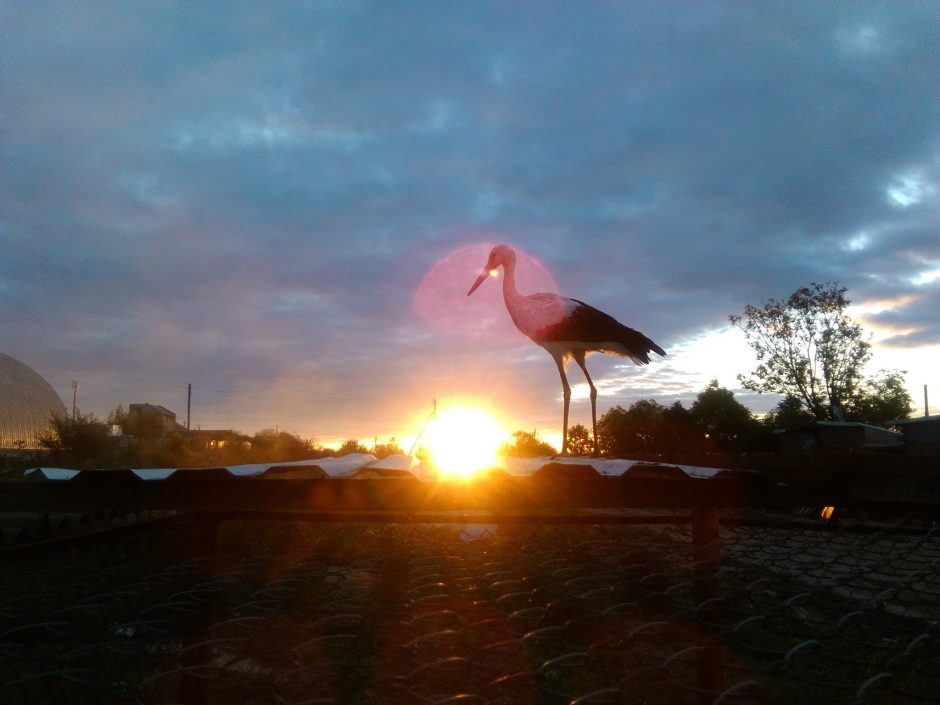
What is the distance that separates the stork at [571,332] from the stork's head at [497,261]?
0.75 meters

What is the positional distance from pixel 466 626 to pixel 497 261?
6.18 m

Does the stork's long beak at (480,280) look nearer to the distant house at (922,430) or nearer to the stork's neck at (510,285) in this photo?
the stork's neck at (510,285)

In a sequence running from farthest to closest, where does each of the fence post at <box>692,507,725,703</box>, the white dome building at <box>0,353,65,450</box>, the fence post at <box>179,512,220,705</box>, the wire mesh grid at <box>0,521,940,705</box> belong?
the white dome building at <box>0,353,65,450</box> < the fence post at <box>692,507,725,703</box> < the fence post at <box>179,512,220,705</box> < the wire mesh grid at <box>0,521,940,705</box>

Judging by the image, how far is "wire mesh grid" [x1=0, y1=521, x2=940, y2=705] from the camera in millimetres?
2281

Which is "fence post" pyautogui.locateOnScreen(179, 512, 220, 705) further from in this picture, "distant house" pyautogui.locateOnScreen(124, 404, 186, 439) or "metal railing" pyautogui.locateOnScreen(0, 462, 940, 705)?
"distant house" pyautogui.locateOnScreen(124, 404, 186, 439)

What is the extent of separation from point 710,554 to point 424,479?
1.63 meters

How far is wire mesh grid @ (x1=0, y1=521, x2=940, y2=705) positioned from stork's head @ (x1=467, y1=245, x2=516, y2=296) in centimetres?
404

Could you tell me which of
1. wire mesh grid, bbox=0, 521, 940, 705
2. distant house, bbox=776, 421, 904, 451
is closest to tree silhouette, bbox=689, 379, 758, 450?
distant house, bbox=776, 421, 904, 451

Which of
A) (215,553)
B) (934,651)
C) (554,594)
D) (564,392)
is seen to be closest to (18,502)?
(215,553)

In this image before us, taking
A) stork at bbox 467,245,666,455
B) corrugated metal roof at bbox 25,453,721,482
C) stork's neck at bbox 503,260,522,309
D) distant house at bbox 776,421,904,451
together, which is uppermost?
stork's neck at bbox 503,260,522,309

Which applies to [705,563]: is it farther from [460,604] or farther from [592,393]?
[592,393]

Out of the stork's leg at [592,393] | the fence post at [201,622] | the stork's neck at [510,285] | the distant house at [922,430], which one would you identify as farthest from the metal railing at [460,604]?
the distant house at [922,430]

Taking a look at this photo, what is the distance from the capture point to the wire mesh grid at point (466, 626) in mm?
2281

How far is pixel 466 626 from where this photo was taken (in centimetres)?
238
